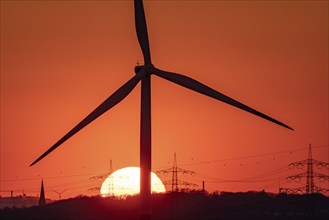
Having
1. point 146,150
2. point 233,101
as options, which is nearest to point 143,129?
point 146,150

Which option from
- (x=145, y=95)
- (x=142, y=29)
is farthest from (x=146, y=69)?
(x=142, y=29)

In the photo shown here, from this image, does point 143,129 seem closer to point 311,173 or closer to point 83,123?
point 83,123

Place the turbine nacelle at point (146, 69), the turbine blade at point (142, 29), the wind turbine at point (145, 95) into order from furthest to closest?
the turbine blade at point (142, 29), the turbine nacelle at point (146, 69), the wind turbine at point (145, 95)

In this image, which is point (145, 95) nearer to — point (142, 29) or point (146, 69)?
point (146, 69)

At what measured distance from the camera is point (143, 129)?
331 ft

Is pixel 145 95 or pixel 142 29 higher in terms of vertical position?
pixel 142 29

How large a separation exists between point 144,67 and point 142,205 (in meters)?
12.1

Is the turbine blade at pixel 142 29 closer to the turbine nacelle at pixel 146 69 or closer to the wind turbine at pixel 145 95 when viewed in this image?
the wind turbine at pixel 145 95

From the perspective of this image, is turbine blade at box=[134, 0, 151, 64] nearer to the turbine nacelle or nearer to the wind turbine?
the wind turbine

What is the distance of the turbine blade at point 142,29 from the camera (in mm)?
103688

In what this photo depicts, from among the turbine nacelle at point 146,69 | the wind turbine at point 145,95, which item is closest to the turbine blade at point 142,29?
the wind turbine at point 145,95

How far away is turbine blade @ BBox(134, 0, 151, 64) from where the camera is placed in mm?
103688

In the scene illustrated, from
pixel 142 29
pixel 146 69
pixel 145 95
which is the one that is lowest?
pixel 145 95

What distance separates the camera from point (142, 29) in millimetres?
105125
